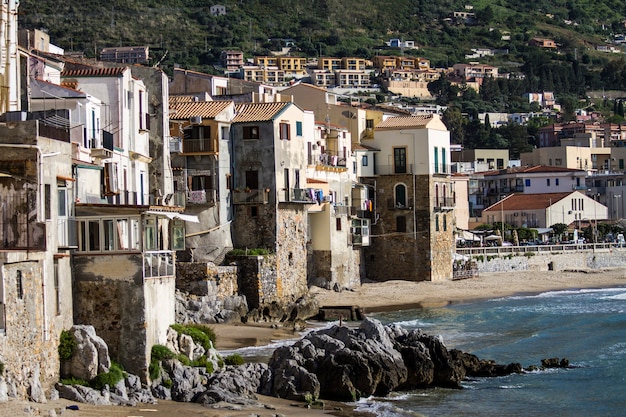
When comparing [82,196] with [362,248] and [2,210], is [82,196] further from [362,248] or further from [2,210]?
[362,248]

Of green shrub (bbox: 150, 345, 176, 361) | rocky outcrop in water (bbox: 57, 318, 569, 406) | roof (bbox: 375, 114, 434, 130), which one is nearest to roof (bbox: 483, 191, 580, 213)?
roof (bbox: 375, 114, 434, 130)

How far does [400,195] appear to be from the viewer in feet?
252

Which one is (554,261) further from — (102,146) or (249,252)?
(102,146)

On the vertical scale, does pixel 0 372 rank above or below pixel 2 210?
below

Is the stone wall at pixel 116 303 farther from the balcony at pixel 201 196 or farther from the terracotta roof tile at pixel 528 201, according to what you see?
the terracotta roof tile at pixel 528 201

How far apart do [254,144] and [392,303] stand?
11.8 m

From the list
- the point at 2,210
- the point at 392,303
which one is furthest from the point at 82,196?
the point at 392,303

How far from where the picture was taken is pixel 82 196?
3822 cm

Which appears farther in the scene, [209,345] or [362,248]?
[362,248]

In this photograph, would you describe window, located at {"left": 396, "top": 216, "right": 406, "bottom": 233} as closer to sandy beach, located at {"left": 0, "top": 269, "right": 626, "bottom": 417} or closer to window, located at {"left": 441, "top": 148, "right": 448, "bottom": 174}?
sandy beach, located at {"left": 0, "top": 269, "right": 626, "bottom": 417}

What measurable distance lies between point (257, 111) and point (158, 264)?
27409mm

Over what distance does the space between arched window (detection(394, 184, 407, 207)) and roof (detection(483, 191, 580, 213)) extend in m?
38.7

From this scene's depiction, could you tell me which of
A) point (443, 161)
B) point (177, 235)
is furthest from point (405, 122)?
point (177, 235)

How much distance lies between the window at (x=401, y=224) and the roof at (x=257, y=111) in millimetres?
15753
